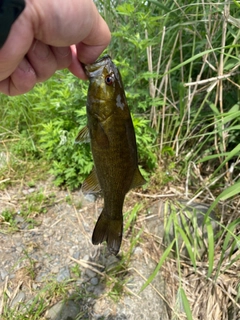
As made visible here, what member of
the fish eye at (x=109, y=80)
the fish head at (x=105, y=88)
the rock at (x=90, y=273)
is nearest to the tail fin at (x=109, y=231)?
the fish head at (x=105, y=88)

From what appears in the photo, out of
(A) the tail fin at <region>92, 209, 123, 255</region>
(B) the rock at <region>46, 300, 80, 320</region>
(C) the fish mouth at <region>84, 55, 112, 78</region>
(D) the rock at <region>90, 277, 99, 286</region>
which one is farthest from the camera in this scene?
(D) the rock at <region>90, 277, 99, 286</region>

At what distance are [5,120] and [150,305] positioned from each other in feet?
7.48

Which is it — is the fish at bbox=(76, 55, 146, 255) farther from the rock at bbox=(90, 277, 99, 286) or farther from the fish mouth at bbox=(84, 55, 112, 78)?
the rock at bbox=(90, 277, 99, 286)

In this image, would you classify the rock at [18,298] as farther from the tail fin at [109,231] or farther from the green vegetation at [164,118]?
the tail fin at [109,231]

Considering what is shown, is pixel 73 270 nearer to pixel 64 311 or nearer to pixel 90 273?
pixel 90 273

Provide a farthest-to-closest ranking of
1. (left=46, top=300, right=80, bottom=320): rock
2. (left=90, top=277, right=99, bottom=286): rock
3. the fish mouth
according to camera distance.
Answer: (left=90, top=277, right=99, bottom=286): rock, (left=46, top=300, right=80, bottom=320): rock, the fish mouth

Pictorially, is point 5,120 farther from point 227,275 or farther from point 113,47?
point 227,275

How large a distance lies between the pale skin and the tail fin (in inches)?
28.1

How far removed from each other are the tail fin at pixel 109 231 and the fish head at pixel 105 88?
515 millimetres

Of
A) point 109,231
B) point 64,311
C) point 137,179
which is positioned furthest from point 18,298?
point 137,179

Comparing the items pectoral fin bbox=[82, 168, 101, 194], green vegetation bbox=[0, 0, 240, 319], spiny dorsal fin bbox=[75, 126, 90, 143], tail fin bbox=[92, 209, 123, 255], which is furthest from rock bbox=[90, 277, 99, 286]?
spiny dorsal fin bbox=[75, 126, 90, 143]

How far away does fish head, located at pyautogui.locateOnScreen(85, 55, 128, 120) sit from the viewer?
1.35 metres

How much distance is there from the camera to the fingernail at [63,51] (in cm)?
152

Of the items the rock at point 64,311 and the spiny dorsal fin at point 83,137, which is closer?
the spiny dorsal fin at point 83,137
